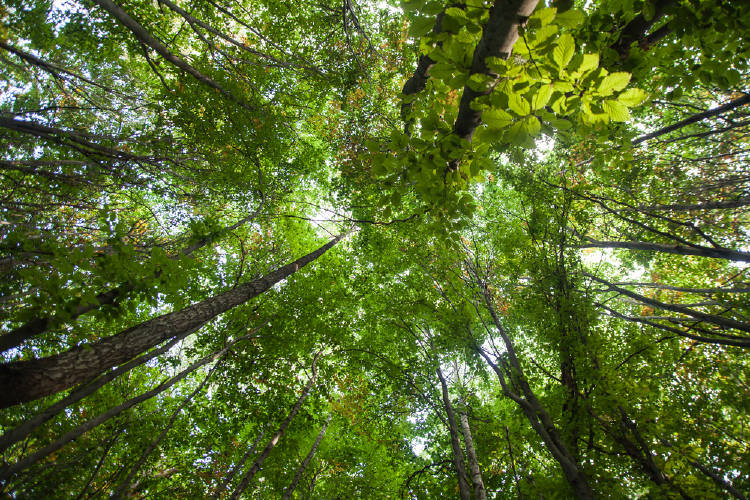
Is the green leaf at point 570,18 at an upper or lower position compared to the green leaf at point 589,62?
upper

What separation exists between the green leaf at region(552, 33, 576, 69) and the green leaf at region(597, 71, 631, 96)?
0.16 metres

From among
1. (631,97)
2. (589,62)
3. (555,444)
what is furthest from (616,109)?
(555,444)

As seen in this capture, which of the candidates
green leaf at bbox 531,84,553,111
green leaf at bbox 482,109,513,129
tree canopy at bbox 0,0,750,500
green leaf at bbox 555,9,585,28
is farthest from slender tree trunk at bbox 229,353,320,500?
green leaf at bbox 555,9,585,28

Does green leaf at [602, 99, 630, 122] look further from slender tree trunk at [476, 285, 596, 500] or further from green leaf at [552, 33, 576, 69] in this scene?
slender tree trunk at [476, 285, 596, 500]

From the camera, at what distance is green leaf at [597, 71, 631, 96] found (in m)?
1.03

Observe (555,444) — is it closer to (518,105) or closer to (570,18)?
(518,105)

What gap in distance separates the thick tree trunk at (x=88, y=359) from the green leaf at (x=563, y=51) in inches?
155

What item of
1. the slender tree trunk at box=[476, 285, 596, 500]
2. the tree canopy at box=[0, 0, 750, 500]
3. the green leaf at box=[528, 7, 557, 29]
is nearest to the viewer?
the green leaf at box=[528, 7, 557, 29]

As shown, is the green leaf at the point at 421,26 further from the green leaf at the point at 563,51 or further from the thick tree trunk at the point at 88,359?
the thick tree trunk at the point at 88,359

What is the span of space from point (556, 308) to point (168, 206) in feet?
27.9

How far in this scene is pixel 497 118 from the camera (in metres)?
1.14

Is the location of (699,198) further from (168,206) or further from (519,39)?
(168,206)

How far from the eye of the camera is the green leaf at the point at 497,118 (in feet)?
3.72

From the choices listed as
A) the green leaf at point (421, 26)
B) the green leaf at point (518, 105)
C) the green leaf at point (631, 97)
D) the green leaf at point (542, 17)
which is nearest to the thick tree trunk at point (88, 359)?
the green leaf at point (421, 26)
